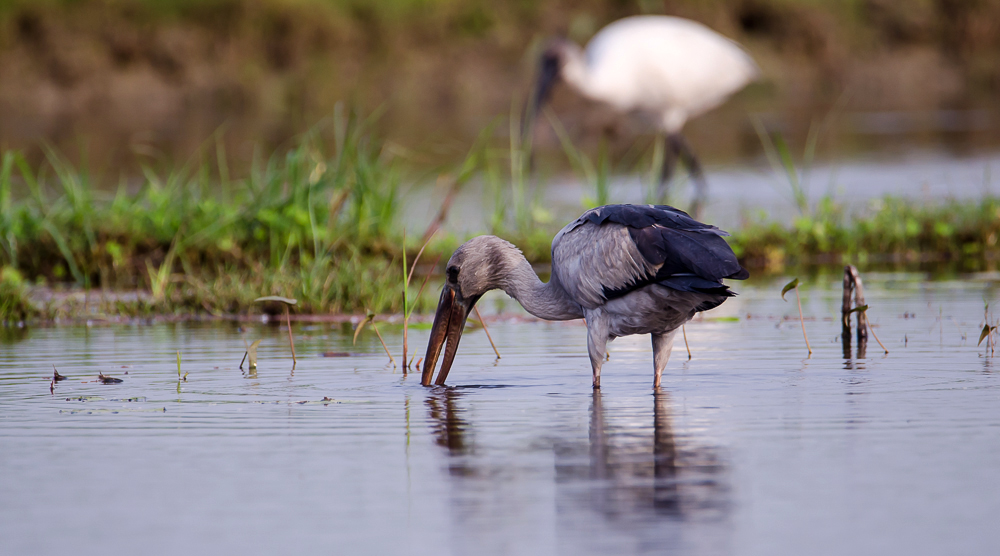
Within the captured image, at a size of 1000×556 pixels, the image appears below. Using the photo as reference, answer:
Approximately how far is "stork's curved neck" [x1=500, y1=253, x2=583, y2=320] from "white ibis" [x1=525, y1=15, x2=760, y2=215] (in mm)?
10200

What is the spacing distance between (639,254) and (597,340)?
0.50 m

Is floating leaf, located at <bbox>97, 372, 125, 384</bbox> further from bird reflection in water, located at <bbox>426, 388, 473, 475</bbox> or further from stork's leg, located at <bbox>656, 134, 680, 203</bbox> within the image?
stork's leg, located at <bbox>656, 134, 680, 203</bbox>

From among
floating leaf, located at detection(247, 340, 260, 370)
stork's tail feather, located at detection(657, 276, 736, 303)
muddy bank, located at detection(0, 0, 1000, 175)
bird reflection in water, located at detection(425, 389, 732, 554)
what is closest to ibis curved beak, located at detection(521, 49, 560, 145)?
muddy bank, located at detection(0, 0, 1000, 175)

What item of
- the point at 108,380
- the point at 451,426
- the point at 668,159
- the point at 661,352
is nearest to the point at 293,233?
the point at 108,380

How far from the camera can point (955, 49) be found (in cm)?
4459

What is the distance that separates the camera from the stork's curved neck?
7.03 metres

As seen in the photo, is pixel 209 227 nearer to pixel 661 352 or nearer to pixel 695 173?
pixel 661 352

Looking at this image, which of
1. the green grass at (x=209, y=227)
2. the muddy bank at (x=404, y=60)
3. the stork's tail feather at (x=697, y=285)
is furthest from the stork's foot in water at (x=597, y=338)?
the muddy bank at (x=404, y=60)

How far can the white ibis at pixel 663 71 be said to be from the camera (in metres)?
17.7

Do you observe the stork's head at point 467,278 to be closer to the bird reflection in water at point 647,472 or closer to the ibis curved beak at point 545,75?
the bird reflection in water at point 647,472

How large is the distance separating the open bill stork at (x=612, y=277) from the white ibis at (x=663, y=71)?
10.3 m

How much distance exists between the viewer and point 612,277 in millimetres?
6371

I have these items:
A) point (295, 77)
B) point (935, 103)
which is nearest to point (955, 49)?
point (935, 103)

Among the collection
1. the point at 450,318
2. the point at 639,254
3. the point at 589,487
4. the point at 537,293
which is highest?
the point at 639,254
